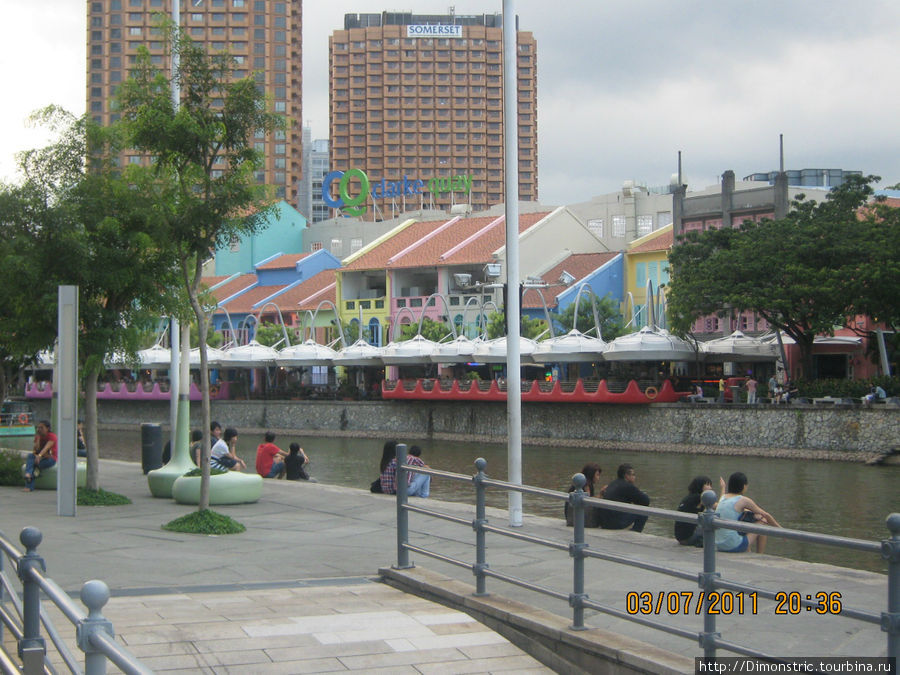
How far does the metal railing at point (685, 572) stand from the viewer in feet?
15.2

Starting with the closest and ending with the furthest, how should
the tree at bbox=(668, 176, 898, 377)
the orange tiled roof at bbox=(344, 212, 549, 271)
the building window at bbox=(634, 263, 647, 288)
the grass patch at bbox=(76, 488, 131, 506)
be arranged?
1. the grass patch at bbox=(76, 488, 131, 506)
2. the tree at bbox=(668, 176, 898, 377)
3. the building window at bbox=(634, 263, 647, 288)
4. the orange tiled roof at bbox=(344, 212, 549, 271)

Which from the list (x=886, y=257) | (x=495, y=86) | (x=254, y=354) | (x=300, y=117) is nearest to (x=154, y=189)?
(x=886, y=257)

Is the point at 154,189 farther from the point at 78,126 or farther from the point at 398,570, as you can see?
the point at 398,570

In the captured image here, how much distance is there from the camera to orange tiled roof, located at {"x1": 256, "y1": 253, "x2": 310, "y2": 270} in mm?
72875

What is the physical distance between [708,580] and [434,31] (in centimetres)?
13771

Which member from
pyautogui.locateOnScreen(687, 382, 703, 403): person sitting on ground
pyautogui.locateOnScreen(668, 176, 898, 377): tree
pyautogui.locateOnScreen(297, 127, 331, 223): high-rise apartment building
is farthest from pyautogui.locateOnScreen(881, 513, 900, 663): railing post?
pyautogui.locateOnScreen(297, 127, 331, 223): high-rise apartment building

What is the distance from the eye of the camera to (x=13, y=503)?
16.5 metres

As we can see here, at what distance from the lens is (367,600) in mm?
8539

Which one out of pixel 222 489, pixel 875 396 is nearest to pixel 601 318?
pixel 875 396

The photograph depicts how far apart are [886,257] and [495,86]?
359 feet

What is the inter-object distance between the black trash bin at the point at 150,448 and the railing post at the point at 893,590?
1947cm

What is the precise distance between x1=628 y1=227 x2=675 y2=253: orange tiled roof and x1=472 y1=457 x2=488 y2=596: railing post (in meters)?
48.1

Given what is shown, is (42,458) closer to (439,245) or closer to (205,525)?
(205,525)

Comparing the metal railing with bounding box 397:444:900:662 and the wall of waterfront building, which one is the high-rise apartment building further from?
the metal railing with bounding box 397:444:900:662
